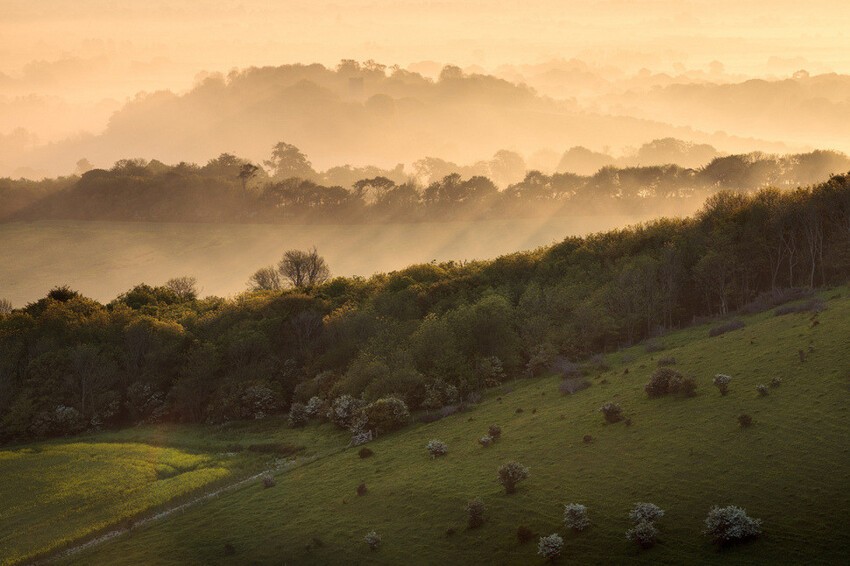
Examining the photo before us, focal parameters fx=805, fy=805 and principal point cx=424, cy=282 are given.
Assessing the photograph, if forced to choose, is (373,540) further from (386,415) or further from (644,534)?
(386,415)

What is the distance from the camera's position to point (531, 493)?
4734 cm

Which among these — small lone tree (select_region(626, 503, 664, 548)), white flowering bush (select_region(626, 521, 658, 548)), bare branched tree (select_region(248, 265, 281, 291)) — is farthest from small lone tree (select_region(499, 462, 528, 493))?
bare branched tree (select_region(248, 265, 281, 291))

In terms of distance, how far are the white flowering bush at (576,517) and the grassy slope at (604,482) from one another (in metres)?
0.58

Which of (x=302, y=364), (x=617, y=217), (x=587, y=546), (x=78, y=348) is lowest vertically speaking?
(x=587, y=546)

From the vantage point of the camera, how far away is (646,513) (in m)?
40.0

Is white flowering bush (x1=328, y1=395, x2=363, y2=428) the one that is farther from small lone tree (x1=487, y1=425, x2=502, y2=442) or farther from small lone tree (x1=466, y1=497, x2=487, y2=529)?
small lone tree (x1=466, y1=497, x2=487, y2=529)

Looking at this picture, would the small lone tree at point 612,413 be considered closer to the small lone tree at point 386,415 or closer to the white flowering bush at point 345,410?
the small lone tree at point 386,415

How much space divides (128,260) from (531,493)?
15707 centimetres

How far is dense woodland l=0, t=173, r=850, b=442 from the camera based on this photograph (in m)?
86.4

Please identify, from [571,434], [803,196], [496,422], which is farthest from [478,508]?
[803,196]

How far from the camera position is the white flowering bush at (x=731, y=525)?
3666 centimetres

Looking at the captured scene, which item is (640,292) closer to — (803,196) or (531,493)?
(803,196)

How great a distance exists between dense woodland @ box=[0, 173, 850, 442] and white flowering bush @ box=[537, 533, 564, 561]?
124 feet

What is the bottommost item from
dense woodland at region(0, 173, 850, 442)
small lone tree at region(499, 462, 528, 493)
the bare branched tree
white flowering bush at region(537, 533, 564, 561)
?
white flowering bush at region(537, 533, 564, 561)
